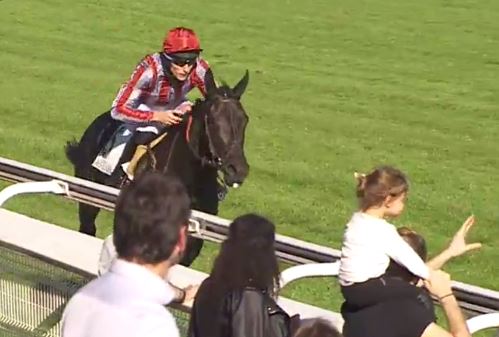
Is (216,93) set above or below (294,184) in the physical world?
above

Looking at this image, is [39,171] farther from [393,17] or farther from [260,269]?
[393,17]

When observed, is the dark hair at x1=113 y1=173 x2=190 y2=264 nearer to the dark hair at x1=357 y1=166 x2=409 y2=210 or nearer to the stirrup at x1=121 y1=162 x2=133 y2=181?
the dark hair at x1=357 y1=166 x2=409 y2=210

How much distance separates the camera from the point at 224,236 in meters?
5.42

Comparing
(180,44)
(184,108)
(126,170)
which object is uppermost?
(180,44)

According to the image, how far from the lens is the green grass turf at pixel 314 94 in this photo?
34.5 feet

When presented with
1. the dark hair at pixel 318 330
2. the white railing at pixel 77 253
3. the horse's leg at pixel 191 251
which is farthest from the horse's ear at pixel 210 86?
the dark hair at pixel 318 330

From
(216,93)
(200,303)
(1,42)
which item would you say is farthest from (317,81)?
(200,303)

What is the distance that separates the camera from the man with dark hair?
3.02 metres

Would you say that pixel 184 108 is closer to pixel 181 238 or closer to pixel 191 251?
pixel 191 251

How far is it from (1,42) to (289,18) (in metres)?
5.33

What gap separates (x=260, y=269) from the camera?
12.3 ft

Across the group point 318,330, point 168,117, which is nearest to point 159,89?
point 168,117

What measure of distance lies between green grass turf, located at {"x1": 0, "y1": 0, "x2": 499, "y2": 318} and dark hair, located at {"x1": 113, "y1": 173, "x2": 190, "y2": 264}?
183 inches

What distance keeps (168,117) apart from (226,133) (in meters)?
0.49
